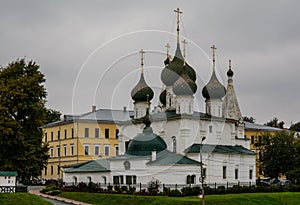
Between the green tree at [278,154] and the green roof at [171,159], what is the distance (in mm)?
14245

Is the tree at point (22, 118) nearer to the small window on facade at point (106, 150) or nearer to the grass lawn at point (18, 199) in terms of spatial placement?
the grass lawn at point (18, 199)

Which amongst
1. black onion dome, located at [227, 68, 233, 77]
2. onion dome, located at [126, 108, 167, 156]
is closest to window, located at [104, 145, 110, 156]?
black onion dome, located at [227, 68, 233, 77]

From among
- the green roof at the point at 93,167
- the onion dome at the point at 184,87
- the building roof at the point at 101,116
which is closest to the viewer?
the green roof at the point at 93,167

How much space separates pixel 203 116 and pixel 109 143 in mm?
21778

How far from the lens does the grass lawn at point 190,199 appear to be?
38219mm

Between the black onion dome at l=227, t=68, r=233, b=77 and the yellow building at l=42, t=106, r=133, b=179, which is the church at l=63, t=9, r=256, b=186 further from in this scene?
the yellow building at l=42, t=106, r=133, b=179

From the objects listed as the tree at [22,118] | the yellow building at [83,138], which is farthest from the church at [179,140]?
the yellow building at [83,138]

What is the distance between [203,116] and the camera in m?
55.5

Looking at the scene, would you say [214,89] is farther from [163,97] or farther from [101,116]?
[101,116]

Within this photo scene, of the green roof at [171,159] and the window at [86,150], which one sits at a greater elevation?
the window at [86,150]

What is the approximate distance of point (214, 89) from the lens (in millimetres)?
58031

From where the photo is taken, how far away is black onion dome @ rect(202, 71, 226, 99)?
2286 inches

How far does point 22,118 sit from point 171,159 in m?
12.5

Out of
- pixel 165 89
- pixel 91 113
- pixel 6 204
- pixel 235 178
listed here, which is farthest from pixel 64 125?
pixel 6 204
